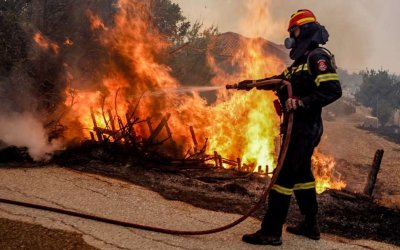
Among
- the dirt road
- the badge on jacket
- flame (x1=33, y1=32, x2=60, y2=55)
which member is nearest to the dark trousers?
the dirt road

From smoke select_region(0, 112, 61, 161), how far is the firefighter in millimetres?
4612

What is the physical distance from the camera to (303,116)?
159 inches

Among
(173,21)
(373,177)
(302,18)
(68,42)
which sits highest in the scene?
(173,21)

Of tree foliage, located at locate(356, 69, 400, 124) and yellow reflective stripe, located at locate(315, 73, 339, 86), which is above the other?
tree foliage, located at locate(356, 69, 400, 124)

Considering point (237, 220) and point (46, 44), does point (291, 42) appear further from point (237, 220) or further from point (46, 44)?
point (46, 44)

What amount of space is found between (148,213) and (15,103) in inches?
206

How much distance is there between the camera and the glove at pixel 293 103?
3867 mm

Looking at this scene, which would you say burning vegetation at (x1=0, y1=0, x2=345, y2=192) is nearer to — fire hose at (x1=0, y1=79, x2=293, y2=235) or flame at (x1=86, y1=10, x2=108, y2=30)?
flame at (x1=86, y1=10, x2=108, y2=30)

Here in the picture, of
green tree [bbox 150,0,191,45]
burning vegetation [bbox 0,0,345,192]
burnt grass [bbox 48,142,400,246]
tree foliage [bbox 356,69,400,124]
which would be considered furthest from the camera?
tree foliage [bbox 356,69,400,124]

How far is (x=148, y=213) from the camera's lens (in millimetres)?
4664

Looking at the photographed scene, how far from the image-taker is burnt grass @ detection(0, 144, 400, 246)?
4.89m

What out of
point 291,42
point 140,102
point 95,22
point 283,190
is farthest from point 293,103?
point 95,22

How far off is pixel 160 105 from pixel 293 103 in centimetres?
615

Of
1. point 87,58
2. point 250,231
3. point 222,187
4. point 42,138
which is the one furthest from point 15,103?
point 250,231
